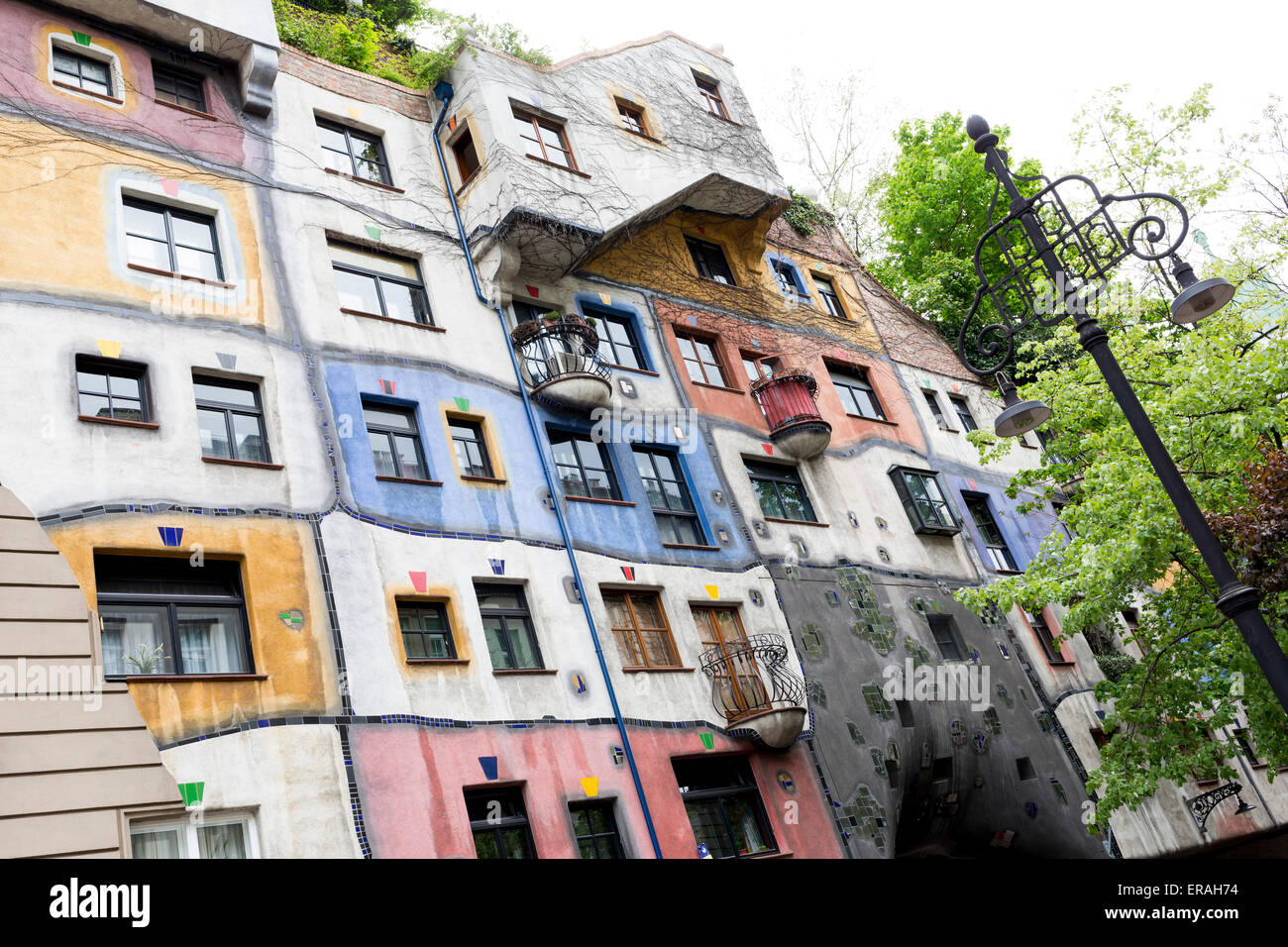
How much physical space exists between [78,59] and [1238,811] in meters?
24.4

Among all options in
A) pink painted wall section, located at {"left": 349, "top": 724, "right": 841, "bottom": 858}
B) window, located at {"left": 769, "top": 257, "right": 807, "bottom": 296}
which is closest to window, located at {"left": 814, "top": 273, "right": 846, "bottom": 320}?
window, located at {"left": 769, "top": 257, "right": 807, "bottom": 296}

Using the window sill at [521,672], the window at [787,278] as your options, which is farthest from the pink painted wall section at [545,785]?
the window at [787,278]

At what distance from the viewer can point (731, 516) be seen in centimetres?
1620

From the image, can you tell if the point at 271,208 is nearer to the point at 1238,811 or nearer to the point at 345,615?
the point at 345,615

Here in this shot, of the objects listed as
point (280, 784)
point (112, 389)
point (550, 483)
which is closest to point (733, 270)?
point (550, 483)

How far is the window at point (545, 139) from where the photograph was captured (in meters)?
17.3

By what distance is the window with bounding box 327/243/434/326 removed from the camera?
14.2m

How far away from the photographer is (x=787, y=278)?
74.7 ft

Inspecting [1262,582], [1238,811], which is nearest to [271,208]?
[1262,582]

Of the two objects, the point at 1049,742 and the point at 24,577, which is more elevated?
the point at 24,577

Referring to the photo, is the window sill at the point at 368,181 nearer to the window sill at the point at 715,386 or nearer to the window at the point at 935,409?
the window sill at the point at 715,386

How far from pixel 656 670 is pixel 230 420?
20.5ft

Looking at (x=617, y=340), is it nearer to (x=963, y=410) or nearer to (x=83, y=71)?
(x=83, y=71)

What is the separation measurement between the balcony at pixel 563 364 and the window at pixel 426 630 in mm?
4190
